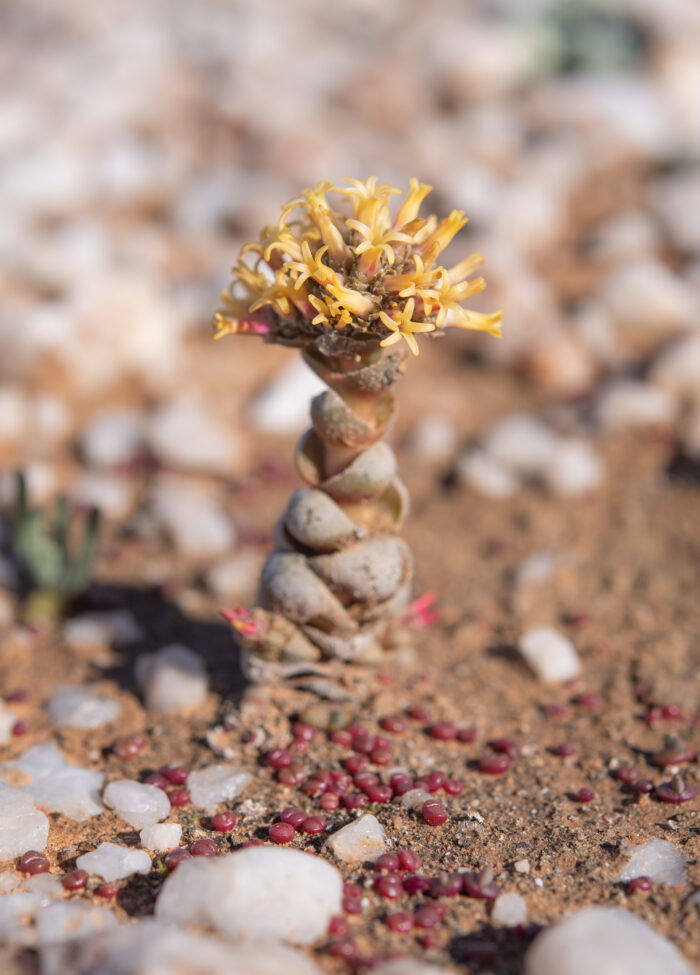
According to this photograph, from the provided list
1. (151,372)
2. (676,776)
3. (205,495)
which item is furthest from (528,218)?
(676,776)

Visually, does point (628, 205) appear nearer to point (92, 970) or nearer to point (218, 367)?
point (218, 367)

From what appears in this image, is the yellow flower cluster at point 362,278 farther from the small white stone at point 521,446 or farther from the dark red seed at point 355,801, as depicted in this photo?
A: the small white stone at point 521,446

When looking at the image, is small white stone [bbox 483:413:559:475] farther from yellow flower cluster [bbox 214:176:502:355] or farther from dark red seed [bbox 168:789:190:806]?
dark red seed [bbox 168:789:190:806]

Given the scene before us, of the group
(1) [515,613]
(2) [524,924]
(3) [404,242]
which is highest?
(3) [404,242]

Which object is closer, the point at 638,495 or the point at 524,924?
the point at 524,924

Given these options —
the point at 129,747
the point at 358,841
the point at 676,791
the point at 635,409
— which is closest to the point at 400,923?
the point at 358,841

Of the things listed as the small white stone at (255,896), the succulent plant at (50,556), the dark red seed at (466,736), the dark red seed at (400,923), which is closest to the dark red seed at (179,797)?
the small white stone at (255,896)
